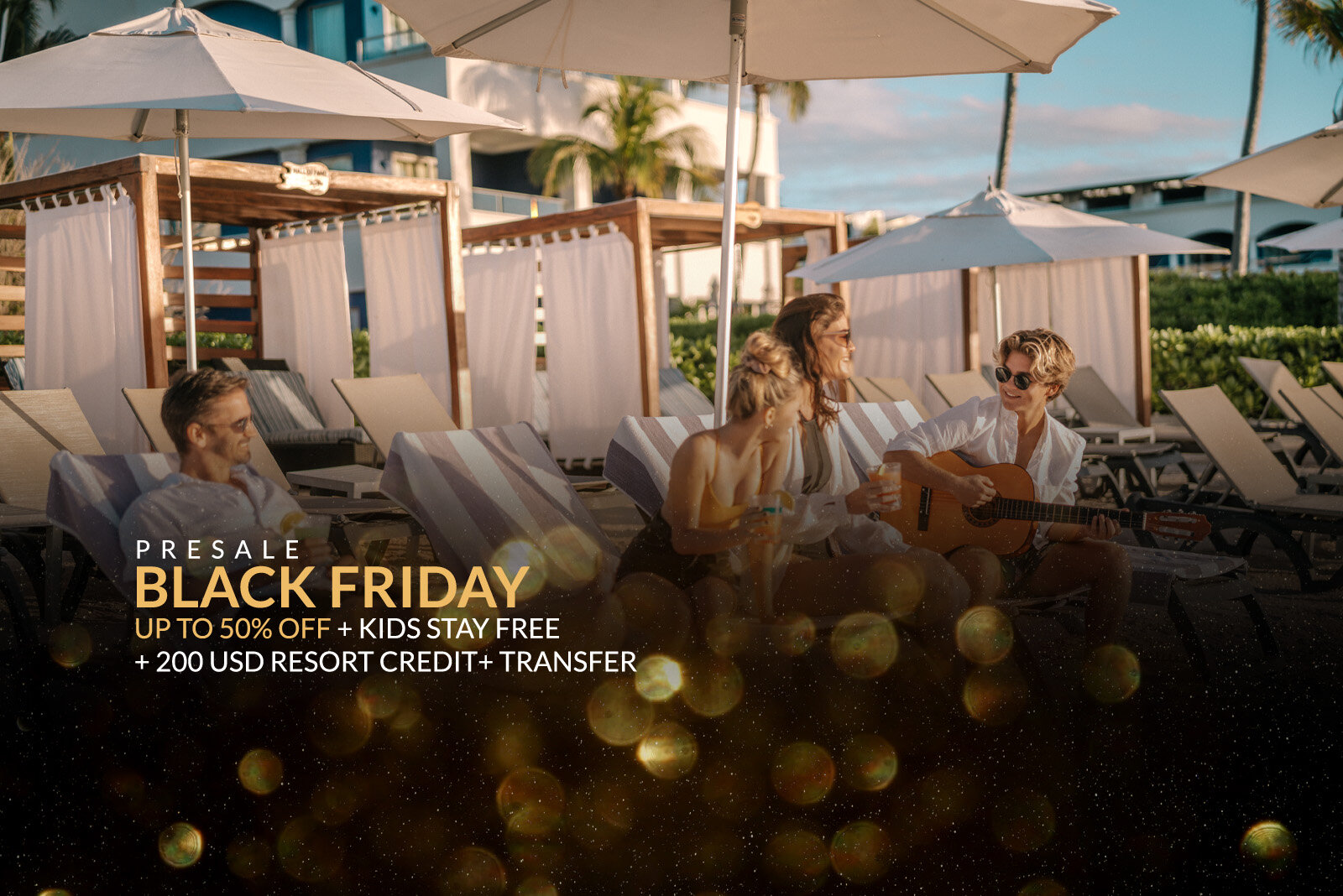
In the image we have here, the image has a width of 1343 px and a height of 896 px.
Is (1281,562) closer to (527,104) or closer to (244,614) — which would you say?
(244,614)

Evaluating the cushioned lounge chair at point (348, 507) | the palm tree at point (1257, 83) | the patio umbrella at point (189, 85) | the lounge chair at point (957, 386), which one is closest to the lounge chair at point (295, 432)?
the patio umbrella at point (189, 85)

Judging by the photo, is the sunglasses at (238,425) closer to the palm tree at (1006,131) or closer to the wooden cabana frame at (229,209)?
the wooden cabana frame at (229,209)

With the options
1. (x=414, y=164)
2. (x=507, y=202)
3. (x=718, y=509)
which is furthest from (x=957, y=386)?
(x=414, y=164)

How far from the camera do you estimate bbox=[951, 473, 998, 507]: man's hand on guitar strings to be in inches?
134

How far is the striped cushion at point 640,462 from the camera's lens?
383cm

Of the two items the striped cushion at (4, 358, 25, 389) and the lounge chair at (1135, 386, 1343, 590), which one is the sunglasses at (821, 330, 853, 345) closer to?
the lounge chair at (1135, 386, 1343, 590)

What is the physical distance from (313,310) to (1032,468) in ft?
23.9

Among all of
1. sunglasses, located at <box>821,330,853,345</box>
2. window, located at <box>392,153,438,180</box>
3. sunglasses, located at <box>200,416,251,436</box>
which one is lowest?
sunglasses, located at <box>200,416,251,436</box>

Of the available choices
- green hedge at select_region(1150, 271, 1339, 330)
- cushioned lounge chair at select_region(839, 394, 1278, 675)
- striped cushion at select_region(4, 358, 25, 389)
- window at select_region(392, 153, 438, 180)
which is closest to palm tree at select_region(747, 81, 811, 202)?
window at select_region(392, 153, 438, 180)

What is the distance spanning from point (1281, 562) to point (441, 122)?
473cm

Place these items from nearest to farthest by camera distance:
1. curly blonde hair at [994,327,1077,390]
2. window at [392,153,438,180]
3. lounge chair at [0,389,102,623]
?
curly blonde hair at [994,327,1077,390] < lounge chair at [0,389,102,623] < window at [392,153,438,180]

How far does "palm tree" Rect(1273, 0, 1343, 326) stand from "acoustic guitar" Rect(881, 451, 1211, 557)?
1872 cm

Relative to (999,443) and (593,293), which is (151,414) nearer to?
(999,443)

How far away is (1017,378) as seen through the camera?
3504mm
